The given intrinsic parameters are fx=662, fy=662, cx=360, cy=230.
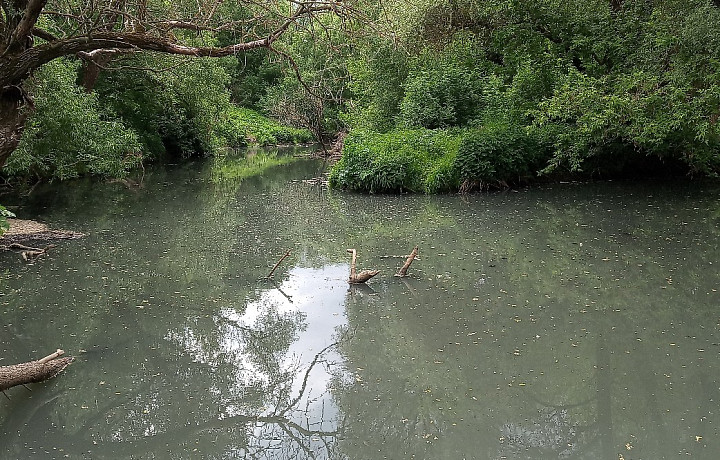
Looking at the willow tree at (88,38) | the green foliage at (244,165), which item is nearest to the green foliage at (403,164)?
the green foliage at (244,165)

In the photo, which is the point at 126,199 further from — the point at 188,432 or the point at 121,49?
the point at 188,432

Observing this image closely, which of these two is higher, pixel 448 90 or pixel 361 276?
pixel 448 90

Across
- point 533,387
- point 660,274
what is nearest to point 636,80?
point 660,274

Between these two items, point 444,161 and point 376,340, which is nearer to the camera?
point 376,340

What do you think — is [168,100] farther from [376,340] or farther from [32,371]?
[32,371]

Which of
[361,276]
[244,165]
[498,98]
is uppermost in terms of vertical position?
[498,98]

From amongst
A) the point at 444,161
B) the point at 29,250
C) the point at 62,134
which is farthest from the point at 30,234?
the point at 444,161

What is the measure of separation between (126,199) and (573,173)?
10.8 meters

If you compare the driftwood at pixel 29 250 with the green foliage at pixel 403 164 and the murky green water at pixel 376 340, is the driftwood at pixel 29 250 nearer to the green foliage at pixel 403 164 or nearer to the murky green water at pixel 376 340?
the murky green water at pixel 376 340

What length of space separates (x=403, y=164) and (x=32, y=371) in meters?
11.1

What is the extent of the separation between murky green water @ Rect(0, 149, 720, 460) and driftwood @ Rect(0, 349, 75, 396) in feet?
0.26

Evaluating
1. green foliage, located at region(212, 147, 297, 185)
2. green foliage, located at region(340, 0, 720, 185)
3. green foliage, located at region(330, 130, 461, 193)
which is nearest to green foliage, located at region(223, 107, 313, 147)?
green foliage, located at region(212, 147, 297, 185)

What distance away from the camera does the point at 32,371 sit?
502 centimetres

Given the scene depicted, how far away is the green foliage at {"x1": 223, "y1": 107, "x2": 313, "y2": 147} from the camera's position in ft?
119
